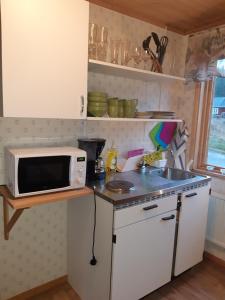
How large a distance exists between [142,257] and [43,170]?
0.89 m

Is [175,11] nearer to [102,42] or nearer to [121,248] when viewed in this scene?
[102,42]

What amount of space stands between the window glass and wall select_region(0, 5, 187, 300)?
49cm

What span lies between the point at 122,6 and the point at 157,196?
4.90 feet

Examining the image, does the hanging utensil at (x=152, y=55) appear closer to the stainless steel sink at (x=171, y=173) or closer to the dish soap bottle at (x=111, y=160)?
the dish soap bottle at (x=111, y=160)

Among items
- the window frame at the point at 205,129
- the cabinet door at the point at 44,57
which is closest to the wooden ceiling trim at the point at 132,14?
the cabinet door at the point at 44,57

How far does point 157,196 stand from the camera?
65.6 inches

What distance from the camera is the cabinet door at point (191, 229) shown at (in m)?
1.91

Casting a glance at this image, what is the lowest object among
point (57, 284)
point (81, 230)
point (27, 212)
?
point (57, 284)

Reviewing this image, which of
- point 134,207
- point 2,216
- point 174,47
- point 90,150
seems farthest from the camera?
point 174,47

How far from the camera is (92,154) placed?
178 centimetres

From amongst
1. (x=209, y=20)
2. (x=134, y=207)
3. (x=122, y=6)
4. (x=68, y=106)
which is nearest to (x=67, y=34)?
(x=68, y=106)

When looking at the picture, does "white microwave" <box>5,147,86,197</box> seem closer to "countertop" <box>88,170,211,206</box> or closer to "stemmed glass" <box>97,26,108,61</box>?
"countertop" <box>88,170,211,206</box>

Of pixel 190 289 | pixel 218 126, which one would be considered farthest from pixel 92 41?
pixel 190 289

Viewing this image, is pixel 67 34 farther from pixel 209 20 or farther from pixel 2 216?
pixel 209 20
